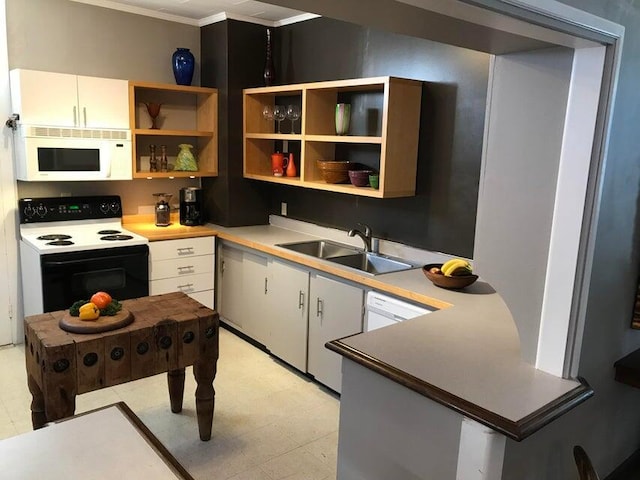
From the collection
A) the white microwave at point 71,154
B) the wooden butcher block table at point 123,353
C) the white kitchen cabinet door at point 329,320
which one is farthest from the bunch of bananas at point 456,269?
the white microwave at point 71,154

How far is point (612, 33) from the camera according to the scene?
135 centimetres

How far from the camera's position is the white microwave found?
3.61 m

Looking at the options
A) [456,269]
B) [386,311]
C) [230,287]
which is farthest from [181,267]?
[456,269]

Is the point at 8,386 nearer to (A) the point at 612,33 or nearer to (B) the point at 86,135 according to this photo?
(B) the point at 86,135

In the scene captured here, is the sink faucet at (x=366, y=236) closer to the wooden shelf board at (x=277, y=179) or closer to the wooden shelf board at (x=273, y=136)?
the wooden shelf board at (x=277, y=179)

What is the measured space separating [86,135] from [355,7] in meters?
3.19

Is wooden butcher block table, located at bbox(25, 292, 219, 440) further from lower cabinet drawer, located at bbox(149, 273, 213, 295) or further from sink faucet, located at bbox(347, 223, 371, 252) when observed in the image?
sink faucet, located at bbox(347, 223, 371, 252)

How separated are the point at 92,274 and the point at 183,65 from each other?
1.85 metres

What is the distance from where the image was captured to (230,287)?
167 inches

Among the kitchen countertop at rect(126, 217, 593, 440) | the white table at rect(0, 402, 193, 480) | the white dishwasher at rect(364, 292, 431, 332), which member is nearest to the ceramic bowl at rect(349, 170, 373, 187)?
the white dishwasher at rect(364, 292, 431, 332)

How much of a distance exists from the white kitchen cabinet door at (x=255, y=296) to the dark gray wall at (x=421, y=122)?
633 mm

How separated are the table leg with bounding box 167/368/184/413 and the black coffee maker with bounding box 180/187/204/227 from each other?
1.72 m

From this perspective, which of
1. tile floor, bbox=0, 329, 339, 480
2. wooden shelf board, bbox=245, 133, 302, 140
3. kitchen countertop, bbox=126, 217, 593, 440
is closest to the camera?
kitchen countertop, bbox=126, 217, 593, 440

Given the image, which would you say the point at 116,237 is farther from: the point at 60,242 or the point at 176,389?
the point at 176,389
